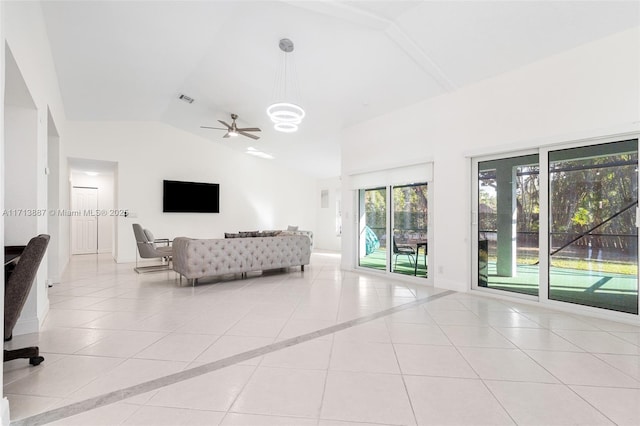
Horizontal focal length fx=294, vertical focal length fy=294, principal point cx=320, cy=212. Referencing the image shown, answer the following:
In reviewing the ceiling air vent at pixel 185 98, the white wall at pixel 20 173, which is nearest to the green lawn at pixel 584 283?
the white wall at pixel 20 173

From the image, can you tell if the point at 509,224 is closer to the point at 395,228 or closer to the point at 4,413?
the point at 395,228

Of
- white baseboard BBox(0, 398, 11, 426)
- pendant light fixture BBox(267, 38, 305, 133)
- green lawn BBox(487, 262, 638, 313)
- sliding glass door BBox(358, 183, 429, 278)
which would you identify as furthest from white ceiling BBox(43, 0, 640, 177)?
white baseboard BBox(0, 398, 11, 426)

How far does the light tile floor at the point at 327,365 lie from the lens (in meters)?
1.70

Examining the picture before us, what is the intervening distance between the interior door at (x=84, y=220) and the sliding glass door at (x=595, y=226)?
11.5m

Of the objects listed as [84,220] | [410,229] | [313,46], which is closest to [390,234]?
[410,229]

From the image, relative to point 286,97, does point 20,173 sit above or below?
below

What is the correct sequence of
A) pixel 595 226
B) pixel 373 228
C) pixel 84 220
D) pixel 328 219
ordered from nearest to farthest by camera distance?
pixel 595 226 → pixel 373 228 → pixel 84 220 → pixel 328 219

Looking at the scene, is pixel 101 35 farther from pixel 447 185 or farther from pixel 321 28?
pixel 447 185

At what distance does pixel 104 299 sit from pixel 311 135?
5.30 metres

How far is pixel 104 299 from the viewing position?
4.07 meters

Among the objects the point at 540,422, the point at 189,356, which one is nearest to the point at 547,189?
the point at 540,422

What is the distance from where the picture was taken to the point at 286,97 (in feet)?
18.6

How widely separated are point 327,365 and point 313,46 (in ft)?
13.4

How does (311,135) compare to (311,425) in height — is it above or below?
above
